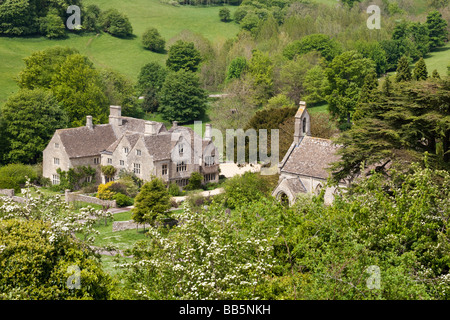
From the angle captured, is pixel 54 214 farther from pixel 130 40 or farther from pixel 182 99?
pixel 130 40

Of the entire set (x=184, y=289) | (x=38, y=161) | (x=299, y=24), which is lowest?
(x=38, y=161)

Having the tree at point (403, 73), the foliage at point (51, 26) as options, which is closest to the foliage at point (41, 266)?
the tree at point (403, 73)

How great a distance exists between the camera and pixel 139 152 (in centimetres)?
7706

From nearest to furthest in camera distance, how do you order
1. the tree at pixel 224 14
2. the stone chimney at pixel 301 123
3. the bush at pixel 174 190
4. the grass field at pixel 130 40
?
the stone chimney at pixel 301 123
the bush at pixel 174 190
the grass field at pixel 130 40
the tree at pixel 224 14

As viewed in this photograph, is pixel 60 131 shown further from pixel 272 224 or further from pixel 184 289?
pixel 184 289

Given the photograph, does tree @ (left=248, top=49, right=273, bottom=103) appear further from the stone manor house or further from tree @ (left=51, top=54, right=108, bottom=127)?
the stone manor house

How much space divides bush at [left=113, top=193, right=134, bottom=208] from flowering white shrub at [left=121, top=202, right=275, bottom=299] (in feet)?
137

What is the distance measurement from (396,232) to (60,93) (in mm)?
72783

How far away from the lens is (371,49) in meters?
137

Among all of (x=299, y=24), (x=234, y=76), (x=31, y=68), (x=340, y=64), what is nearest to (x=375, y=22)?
(x=299, y=24)

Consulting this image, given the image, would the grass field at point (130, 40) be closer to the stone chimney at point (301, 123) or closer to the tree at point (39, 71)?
the tree at point (39, 71)

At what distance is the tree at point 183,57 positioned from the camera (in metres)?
140

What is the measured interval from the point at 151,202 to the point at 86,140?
2375cm

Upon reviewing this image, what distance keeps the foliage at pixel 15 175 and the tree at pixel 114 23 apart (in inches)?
3186
